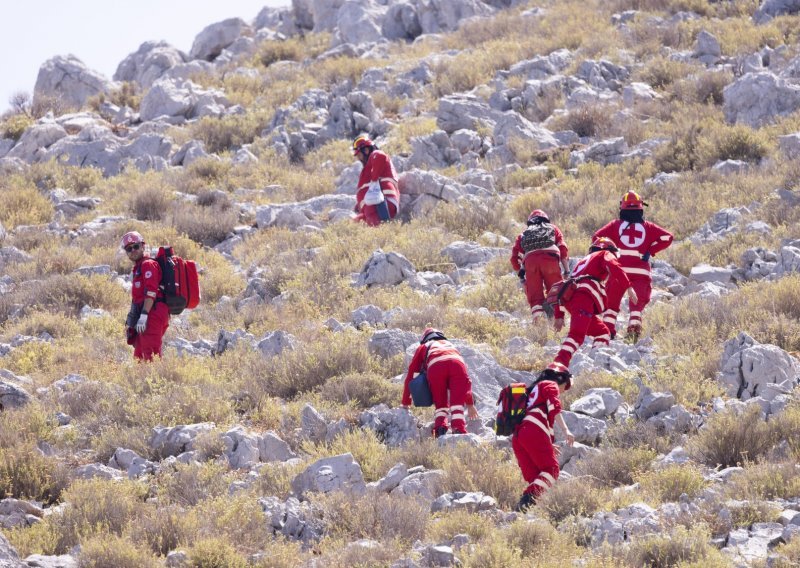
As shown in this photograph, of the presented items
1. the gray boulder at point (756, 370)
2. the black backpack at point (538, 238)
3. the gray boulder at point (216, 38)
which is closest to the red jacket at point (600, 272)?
the black backpack at point (538, 238)

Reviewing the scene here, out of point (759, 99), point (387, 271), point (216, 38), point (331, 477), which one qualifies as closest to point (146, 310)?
point (387, 271)

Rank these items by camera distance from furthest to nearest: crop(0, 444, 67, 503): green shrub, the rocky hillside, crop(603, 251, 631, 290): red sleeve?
crop(603, 251, 631, 290): red sleeve, crop(0, 444, 67, 503): green shrub, the rocky hillside

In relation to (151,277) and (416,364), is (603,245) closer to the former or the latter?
(416,364)

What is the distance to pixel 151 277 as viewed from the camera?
41.3 feet

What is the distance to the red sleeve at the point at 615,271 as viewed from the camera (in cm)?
1186

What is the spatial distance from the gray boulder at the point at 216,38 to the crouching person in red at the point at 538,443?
83.4 ft

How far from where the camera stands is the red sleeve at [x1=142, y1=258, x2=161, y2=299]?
12562 millimetres

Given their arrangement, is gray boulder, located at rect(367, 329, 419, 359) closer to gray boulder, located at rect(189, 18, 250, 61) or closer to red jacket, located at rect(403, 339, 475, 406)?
red jacket, located at rect(403, 339, 475, 406)

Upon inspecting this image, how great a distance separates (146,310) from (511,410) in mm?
5112

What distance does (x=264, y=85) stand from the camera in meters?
27.0

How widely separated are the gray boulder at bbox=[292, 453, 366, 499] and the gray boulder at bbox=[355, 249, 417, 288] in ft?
18.5

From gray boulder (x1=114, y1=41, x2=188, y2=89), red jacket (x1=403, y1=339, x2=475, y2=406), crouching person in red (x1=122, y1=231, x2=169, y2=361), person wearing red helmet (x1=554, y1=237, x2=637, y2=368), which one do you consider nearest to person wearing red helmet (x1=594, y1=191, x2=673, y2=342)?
person wearing red helmet (x1=554, y1=237, x2=637, y2=368)

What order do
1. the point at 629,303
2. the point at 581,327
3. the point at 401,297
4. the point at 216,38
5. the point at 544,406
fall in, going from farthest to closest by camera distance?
the point at 216,38, the point at 401,297, the point at 629,303, the point at 581,327, the point at 544,406

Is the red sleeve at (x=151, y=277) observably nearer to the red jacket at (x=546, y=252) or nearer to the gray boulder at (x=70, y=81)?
the red jacket at (x=546, y=252)
